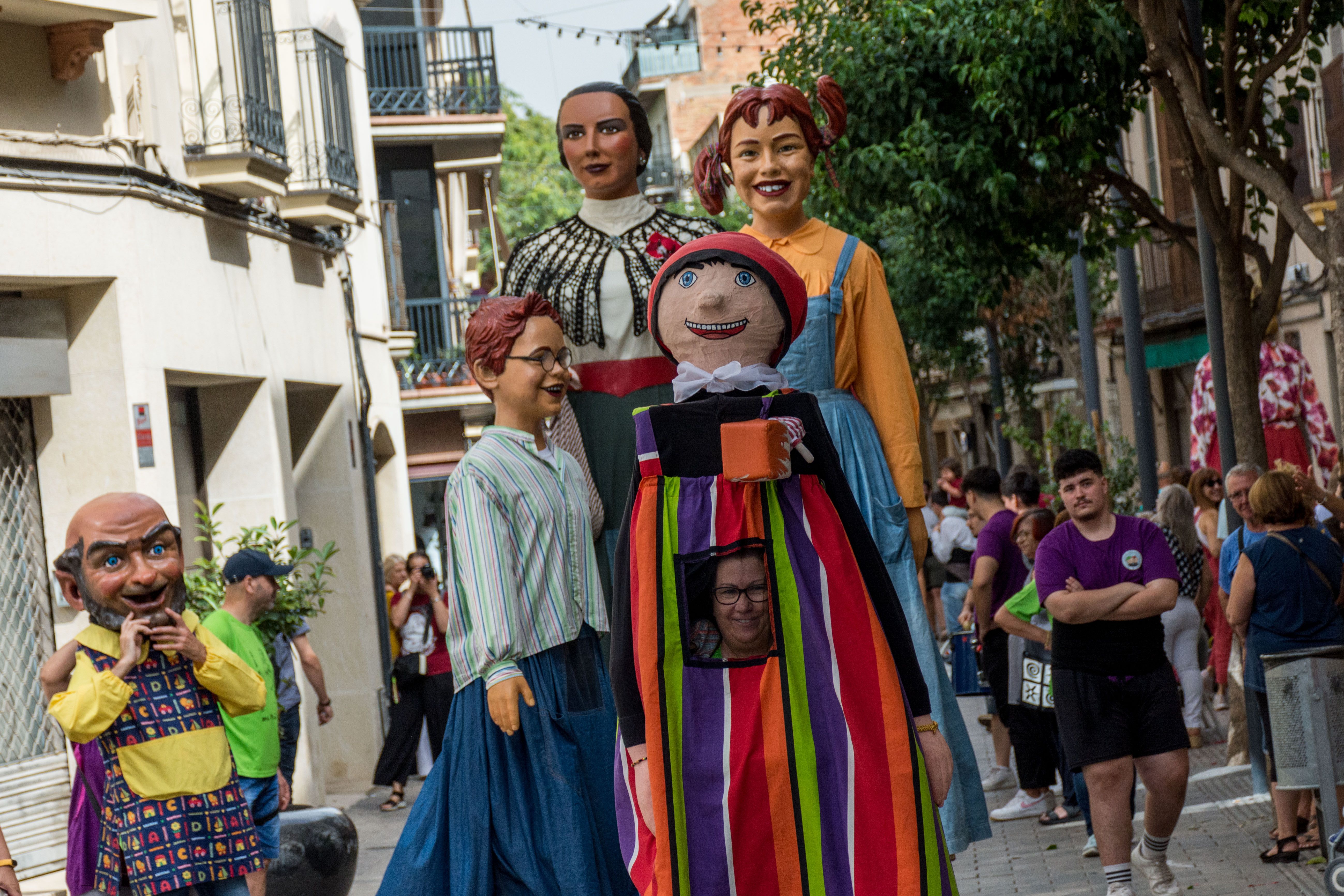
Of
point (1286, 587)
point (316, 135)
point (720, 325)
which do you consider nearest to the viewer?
point (720, 325)

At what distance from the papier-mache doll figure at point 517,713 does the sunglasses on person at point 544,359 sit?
0.23 m

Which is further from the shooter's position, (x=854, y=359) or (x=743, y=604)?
(x=854, y=359)

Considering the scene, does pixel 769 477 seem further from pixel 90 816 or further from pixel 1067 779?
pixel 1067 779

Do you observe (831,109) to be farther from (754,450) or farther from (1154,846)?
(1154,846)

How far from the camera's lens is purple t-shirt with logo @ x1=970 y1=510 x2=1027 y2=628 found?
9.37m

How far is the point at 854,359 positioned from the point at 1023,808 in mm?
5053

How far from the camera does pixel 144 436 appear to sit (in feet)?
31.7

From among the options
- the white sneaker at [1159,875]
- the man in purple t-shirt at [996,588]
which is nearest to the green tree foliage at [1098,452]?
the man in purple t-shirt at [996,588]

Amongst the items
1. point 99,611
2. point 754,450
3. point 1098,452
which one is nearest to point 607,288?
point 99,611

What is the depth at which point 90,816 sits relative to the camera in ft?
16.0

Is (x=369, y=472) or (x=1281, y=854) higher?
(x=369, y=472)

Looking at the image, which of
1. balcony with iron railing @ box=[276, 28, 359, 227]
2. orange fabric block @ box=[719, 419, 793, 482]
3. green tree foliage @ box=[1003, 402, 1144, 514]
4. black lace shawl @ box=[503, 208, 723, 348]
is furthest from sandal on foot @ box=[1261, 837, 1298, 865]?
balcony with iron railing @ box=[276, 28, 359, 227]

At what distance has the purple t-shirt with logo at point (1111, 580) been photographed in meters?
6.26

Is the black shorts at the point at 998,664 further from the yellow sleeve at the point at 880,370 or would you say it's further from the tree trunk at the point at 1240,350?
the yellow sleeve at the point at 880,370
